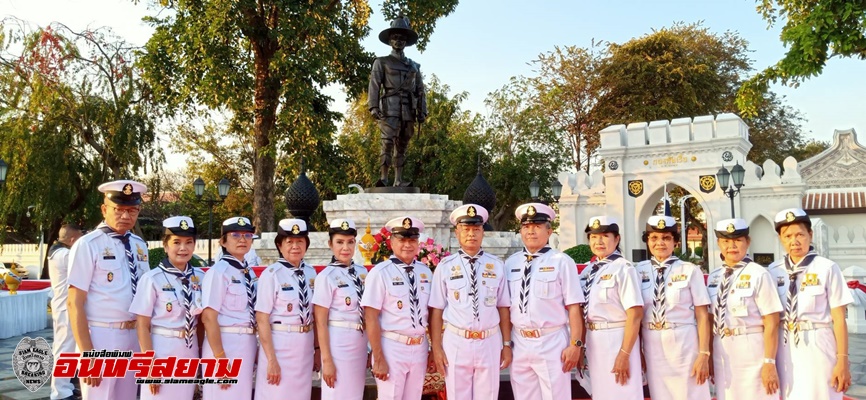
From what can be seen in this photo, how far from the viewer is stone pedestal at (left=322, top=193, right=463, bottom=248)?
31.0 feet

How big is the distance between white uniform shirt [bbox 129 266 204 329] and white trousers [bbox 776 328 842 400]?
4.32m

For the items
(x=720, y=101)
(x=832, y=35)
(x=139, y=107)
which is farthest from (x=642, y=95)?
(x=139, y=107)

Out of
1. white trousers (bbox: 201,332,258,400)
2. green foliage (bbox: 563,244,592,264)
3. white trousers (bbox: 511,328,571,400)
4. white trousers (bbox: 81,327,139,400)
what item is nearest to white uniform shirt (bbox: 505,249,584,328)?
white trousers (bbox: 511,328,571,400)

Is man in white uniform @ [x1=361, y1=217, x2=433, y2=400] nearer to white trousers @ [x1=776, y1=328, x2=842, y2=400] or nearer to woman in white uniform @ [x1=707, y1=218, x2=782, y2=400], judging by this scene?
woman in white uniform @ [x1=707, y1=218, x2=782, y2=400]

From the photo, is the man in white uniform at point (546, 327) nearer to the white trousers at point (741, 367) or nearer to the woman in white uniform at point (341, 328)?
the white trousers at point (741, 367)

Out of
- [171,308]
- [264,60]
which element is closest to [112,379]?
→ [171,308]

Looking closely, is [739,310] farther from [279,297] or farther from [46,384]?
[46,384]

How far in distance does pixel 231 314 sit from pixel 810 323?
4231 mm

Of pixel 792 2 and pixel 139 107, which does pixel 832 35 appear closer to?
Result: pixel 792 2

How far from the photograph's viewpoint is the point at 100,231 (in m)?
4.61

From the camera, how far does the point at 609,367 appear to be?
4.34m

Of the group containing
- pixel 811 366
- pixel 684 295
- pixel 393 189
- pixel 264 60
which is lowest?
pixel 811 366

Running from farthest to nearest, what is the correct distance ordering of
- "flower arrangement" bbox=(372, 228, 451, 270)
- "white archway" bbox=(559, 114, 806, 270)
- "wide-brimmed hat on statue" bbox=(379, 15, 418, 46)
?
1. "white archway" bbox=(559, 114, 806, 270)
2. "wide-brimmed hat on statue" bbox=(379, 15, 418, 46)
3. "flower arrangement" bbox=(372, 228, 451, 270)

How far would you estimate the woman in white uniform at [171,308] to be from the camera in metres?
4.28
